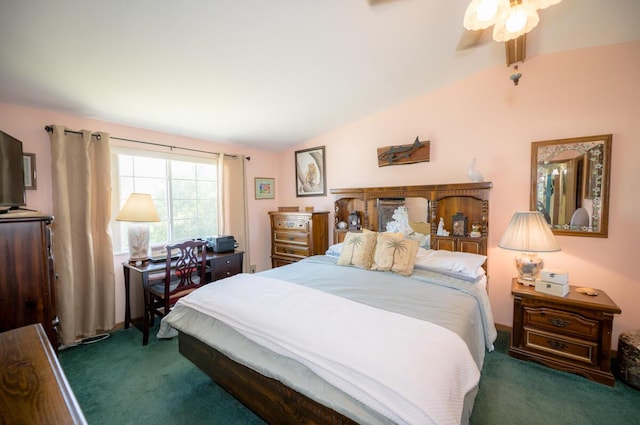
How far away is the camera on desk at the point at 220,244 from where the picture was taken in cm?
329

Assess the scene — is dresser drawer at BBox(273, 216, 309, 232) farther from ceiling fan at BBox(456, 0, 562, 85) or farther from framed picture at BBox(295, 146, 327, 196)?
ceiling fan at BBox(456, 0, 562, 85)

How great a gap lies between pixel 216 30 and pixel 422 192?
2384 millimetres

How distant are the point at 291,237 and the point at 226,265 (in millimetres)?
1009

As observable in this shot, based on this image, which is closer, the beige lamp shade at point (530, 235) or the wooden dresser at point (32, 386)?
the wooden dresser at point (32, 386)

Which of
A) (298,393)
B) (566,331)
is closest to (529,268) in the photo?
(566,331)

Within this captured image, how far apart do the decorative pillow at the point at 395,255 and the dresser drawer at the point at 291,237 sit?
4.45 feet

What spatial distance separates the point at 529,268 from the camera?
94.2 inches

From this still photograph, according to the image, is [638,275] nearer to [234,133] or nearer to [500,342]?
[500,342]

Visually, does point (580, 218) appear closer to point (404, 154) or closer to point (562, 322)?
point (562, 322)

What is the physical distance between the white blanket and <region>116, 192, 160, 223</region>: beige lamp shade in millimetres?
1436

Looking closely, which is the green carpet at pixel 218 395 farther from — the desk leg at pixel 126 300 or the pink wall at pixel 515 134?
the pink wall at pixel 515 134

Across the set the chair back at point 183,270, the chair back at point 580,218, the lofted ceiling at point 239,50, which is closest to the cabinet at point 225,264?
the chair back at point 183,270

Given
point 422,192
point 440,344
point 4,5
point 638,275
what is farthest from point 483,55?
point 4,5

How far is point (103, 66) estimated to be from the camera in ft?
6.27
